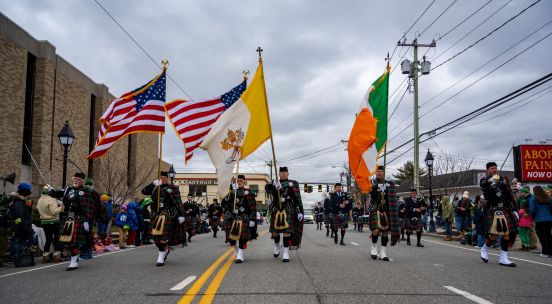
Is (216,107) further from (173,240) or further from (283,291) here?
(283,291)

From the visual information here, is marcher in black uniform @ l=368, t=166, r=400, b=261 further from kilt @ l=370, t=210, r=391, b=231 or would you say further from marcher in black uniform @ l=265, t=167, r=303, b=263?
marcher in black uniform @ l=265, t=167, r=303, b=263

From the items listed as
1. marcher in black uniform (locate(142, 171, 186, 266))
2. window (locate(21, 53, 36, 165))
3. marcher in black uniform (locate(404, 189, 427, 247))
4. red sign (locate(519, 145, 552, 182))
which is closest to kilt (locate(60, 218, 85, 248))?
marcher in black uniform (locate(142, 171, 186, 266))

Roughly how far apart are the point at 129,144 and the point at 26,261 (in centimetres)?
3396

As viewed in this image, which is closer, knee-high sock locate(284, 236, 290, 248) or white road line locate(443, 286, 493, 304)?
white road line locate(443, 286, 493, 304)

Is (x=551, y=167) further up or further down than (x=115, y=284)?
further up

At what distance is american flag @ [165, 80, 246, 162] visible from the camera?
10927 millimetres

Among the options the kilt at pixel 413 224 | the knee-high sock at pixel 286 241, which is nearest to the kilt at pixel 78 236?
the knee-high sock at pixel 286 241

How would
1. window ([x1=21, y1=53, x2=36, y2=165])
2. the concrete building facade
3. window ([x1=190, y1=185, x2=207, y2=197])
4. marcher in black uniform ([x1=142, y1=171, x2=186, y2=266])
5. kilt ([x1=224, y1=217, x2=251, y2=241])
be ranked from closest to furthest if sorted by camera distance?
1. marcher in black uniform ([x1=142, y1=171, x2=186, y2=266])
2. kilt ([x1=224, y1=217, x2=251, y2=241])
3. window ([x1=21, y1=53, x2=36, y2=165])
4. window ([x1=190, y1=185, x2=207, y2=197])
5. the concrete building facade

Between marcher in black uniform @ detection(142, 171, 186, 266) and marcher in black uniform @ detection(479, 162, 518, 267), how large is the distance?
6.48 metres

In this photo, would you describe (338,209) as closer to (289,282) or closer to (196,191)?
(289,282)

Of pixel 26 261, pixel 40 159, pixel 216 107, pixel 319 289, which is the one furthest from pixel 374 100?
pixel 40 159

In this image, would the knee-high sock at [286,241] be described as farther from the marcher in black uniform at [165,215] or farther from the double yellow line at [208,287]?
the marcher in black uniform at [165,215]

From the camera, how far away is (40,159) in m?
26.5

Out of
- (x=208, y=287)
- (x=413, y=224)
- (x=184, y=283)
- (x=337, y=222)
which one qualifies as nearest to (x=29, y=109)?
(x=337, y=222)
